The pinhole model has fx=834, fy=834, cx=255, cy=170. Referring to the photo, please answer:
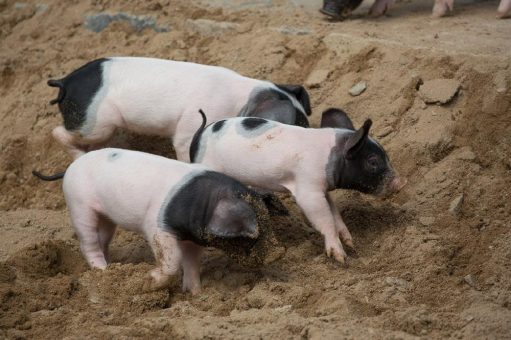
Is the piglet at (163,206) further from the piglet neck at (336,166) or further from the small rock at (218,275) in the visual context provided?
the piglet neck at (336,166)

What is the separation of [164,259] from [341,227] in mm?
1236

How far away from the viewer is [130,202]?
4.96 meters

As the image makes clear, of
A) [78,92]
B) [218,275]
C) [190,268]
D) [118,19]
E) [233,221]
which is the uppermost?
[233,221]

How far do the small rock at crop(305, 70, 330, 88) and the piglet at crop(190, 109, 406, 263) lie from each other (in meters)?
1.53

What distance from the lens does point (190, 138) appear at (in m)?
6.17

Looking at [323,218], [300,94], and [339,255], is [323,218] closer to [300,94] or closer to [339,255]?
[339,255]

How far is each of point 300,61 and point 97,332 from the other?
11.7ft

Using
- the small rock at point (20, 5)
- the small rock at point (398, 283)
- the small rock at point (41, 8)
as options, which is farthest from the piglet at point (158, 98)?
the small rock at point (20, 5)

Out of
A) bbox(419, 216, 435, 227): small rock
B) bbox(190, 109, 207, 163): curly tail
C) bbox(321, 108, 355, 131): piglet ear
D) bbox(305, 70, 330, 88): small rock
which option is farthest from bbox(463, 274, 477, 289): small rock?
bbox(305, 70, 330, 88): small rock

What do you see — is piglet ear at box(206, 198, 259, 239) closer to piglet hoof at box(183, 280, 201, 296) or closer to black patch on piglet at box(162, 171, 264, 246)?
black patch on piglet at box(162, 171, 264, 246)

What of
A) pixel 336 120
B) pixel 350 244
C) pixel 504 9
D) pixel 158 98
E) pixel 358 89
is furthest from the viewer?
pixel 504 9

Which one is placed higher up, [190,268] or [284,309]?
[284,309]

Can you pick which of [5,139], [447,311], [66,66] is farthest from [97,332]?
[66,66]

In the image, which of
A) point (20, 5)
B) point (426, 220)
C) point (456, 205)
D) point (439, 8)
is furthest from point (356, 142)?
point (20, 5)
